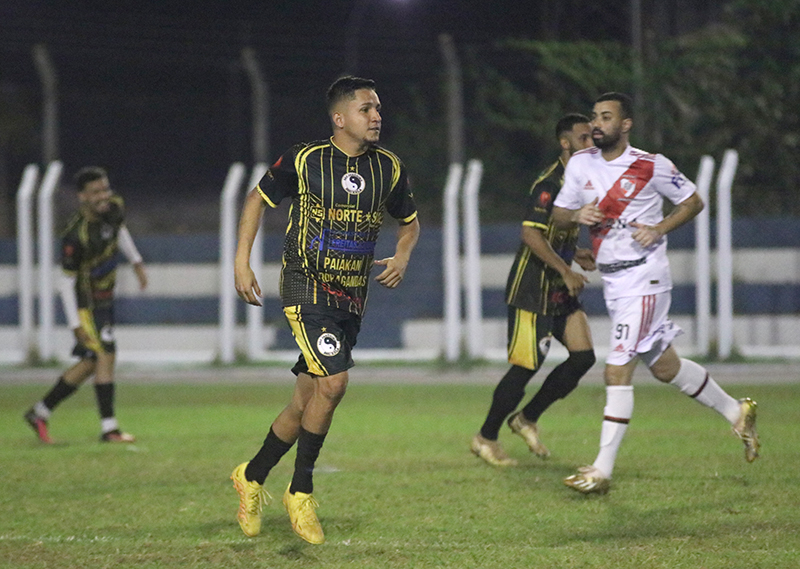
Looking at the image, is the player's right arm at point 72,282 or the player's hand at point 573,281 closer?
the player's hand at point 573,281

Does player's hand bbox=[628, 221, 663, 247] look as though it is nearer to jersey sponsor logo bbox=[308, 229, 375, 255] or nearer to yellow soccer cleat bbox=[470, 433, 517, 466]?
jersey sponsor logo bbox=[308, 229, 375, 255]

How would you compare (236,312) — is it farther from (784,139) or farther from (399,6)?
(399,6)

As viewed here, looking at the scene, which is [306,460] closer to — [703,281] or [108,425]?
[108,425]

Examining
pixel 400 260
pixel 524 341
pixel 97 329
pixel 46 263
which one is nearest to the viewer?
pixel 400 260

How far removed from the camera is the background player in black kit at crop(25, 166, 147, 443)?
29.6 ft

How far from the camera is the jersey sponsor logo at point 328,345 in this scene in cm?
560

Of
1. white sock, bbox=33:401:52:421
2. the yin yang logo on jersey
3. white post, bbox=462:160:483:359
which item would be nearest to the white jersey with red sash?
the yin yang logo on jersey

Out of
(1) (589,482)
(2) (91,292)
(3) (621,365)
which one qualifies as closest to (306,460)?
(1) (589,482)

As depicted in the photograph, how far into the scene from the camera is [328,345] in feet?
18.4

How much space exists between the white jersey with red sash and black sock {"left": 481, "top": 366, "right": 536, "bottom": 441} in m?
1.22

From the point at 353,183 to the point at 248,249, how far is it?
60 cm

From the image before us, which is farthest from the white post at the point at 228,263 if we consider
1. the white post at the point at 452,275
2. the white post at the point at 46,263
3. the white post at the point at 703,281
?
the white post at the point at 703,281

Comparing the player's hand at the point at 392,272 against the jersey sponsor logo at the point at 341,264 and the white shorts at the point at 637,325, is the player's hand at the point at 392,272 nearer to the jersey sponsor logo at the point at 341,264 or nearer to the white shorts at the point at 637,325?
the jersey sponsor logo at the point at 341,264

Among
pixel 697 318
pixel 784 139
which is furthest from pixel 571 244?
pixel 784 139
